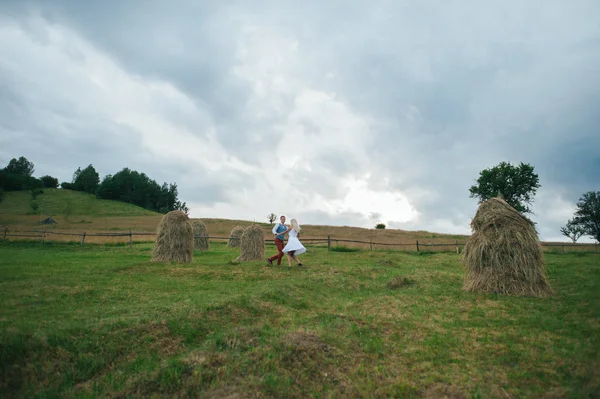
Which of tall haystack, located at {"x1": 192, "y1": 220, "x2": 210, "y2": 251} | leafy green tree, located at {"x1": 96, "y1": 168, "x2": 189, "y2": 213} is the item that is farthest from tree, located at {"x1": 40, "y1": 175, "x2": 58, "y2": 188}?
tall haystack, located at {"x1": 192, "y1": 220, "x2": 210, "y2": 251}

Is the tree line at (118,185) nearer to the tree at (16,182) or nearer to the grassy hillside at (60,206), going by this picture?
the tree at (16,182)

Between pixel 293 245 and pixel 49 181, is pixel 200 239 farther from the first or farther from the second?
pixel 49 181

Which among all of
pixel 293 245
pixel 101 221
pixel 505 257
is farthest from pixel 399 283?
pixel 101 221

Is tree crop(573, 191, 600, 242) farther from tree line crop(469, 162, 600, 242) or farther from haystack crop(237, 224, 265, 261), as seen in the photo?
haystack crop(237, 224, 265, 261)

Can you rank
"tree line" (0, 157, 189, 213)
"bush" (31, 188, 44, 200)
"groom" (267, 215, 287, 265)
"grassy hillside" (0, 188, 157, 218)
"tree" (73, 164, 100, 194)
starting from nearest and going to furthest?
1. "groom" (267, 215, 287, 265)
2. "grassy hillside" (0, 188, 157, 218)
3. "bush" (31, 188, 44, 200)
4. "tree line" (0, 157, 189, 213)
5. "tree" (73, 164, 100, 194)

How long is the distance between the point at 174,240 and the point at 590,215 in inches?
2270

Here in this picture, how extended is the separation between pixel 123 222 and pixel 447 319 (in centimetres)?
5993

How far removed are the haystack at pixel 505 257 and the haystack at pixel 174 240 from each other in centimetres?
1305

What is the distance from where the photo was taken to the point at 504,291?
9.77m

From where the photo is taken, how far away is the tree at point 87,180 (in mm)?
108438

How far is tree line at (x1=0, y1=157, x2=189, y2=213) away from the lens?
9319 centimetres

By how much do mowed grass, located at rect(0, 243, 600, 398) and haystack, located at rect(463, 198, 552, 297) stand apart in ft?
2.16

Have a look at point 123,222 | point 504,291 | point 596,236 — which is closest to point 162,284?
point 504,291

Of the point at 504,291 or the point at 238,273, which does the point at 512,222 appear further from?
the point at 238,273
